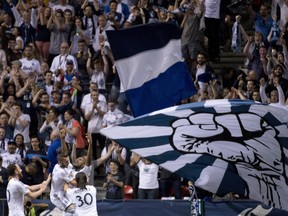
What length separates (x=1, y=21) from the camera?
2930cm

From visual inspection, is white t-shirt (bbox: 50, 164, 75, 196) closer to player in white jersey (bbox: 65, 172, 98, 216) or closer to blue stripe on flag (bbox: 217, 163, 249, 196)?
player in white jersey (bbox: 65, 172, 98, 216)

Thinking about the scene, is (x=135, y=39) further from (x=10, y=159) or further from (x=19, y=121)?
(x=19, y=121)

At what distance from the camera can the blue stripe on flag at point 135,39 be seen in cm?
1855

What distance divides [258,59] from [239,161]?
1040 cm

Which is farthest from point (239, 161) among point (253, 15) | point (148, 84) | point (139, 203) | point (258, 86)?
point (253, 15)

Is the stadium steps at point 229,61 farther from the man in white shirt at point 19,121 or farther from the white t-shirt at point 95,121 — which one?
the man in white shirt at point 19,121

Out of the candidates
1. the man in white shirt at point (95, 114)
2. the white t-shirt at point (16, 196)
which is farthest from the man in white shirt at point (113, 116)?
the white t-shirt at point (16, 196)

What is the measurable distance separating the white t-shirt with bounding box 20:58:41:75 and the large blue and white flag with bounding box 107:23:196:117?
30.2ft

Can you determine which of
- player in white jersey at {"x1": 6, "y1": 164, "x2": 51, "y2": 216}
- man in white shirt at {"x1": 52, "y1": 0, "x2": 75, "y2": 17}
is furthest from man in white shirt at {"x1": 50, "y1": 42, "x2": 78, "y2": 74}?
player in white jersey at {"x1": 6, "y1": 164, "x2": 51, "y2": 216}

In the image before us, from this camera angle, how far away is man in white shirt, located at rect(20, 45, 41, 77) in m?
27.7

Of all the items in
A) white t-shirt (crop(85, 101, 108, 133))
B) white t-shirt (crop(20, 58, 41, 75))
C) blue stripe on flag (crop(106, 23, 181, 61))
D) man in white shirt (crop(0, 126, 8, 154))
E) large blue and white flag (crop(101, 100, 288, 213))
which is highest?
blue stripe on flag (crop(106, 23, 181, 61))

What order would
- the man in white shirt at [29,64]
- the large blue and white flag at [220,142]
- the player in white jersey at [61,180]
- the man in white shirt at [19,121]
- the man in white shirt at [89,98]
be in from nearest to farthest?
1. the large blue and white flag at [220,142]
2. the player in white jersey at [61,180]
3. the man in white shirt at [89,98]
4. the man in white shirt at [19,121]
5. the man in white shirt at [29,64]

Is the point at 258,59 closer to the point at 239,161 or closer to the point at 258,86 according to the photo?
the point at 258,86

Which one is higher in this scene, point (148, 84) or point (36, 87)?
point (148, 84)
